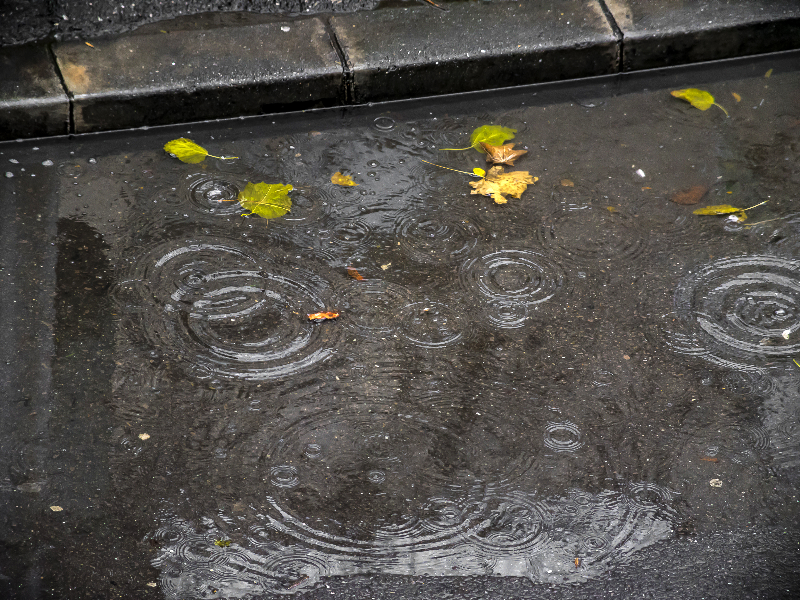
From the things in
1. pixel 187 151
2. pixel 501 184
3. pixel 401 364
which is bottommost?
pixel 401 364

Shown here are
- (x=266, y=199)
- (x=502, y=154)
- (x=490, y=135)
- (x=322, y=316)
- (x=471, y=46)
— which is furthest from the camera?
(x=471, y=46)

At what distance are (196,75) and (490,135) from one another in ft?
4.49

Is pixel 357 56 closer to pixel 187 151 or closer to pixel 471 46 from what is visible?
pixel 471 46

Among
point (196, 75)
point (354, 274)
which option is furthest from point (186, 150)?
point (354, 274)

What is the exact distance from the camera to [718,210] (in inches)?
130

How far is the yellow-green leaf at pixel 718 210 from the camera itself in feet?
10.8

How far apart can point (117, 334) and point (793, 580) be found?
7.31ft

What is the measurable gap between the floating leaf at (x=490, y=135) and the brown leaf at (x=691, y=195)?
31.0 inches

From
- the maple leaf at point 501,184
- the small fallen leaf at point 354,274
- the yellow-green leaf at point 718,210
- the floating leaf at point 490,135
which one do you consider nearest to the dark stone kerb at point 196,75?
the floating leaf at point 490,135

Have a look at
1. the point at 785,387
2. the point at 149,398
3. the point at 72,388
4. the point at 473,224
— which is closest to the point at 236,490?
the point at 149,398

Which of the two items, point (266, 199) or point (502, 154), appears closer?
point (266, 199)

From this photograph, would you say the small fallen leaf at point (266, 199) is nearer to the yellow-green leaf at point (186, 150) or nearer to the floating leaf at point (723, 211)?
the yellow-green leaf at point (186, 150)

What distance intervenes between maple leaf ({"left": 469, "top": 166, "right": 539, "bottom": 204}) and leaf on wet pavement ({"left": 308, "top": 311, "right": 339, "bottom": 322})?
0.93m

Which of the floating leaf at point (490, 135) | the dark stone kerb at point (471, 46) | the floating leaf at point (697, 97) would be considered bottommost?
the floating leaf at point (697, 97)
